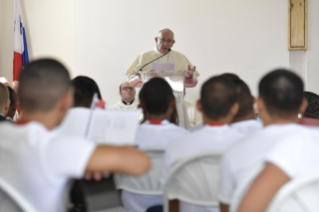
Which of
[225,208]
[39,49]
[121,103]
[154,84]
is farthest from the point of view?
[39,49]

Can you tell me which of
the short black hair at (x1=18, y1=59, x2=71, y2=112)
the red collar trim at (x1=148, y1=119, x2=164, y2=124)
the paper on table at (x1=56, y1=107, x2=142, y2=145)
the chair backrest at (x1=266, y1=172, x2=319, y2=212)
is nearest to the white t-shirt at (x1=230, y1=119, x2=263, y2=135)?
the red collar trim at (x1=148, y1=119, x2=164, y2=124)

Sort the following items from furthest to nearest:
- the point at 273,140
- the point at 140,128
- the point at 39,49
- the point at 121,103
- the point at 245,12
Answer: the point at 39,49 < the point at 245,12 < the point at 121,103 < the point at 140,128 < the point at 273,140

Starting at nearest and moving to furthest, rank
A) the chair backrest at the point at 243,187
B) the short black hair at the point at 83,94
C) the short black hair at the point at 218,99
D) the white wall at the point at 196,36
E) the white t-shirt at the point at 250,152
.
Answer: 1. the chair backrest at the point at 243,187
2. the white t-shirt at the point at 250,152
3. the short black hair at the point at 218,99
4. the short black hair at the point at 83,94
5. the white wall at the point at 196,36

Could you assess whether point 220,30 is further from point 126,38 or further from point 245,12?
point 126,38

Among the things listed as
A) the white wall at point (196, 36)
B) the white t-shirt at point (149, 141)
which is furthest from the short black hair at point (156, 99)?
the white wall at point (196, 36)

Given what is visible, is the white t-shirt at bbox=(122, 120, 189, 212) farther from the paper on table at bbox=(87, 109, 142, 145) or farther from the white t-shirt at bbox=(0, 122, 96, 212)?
the white t-shirt at bbox=(0, 122, 96, 212)

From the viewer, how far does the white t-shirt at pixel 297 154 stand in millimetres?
1007

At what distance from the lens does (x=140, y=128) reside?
196 centimetres

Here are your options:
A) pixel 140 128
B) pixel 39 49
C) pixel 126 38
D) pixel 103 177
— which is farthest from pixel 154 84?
pixel 39 49

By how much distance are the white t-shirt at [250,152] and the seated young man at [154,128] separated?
20.3 inches

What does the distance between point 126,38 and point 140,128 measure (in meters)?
4.32

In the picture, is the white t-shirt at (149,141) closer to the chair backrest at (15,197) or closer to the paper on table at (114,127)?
the paper on table at (114,127)

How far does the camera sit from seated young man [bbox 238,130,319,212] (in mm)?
984

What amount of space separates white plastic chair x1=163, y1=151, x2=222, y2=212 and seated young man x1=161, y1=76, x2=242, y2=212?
0.09 metres
